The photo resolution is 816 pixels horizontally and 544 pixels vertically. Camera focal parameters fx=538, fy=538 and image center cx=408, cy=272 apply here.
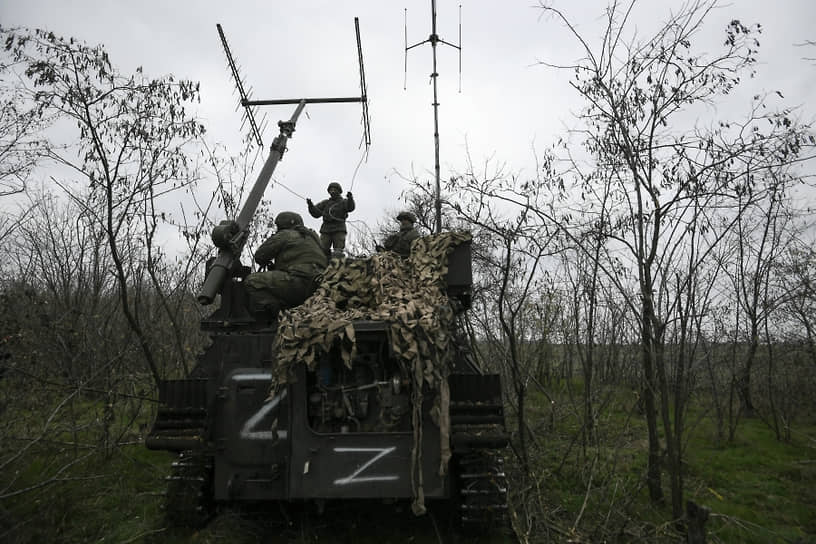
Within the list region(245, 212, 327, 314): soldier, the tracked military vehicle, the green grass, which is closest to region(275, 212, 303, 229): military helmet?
region(245, 212, 327, 314): soldier

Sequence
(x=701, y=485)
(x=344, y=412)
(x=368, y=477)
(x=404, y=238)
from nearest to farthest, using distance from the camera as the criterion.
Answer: (x=368, y=477) → (x=344, y=412) → (x=701, y=485) → (x=404, y=238)

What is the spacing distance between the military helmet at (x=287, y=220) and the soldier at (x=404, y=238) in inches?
51.5

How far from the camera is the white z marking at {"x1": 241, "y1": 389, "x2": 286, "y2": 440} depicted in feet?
15.3

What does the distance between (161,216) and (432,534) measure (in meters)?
5.89

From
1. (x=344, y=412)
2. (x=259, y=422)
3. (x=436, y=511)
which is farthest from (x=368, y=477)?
(x=436, y=511)

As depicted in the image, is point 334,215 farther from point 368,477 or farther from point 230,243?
point 368,477

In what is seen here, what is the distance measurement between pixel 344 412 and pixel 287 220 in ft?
8.75

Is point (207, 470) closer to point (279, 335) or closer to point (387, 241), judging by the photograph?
point (279, 335)

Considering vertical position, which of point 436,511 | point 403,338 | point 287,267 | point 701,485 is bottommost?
point 436,511

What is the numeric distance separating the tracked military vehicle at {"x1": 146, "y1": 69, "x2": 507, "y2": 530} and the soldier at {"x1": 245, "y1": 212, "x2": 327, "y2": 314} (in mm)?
793

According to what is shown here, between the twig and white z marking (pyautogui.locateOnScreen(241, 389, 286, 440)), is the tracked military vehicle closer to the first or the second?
white z marking (pyautogui.locateOnScreen(241, 389, 286, 440))

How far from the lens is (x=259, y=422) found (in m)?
4.70

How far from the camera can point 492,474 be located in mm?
4695

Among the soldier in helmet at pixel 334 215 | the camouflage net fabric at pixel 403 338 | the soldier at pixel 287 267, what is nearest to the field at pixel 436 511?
the camouflage net fabric at pixel 403 338
